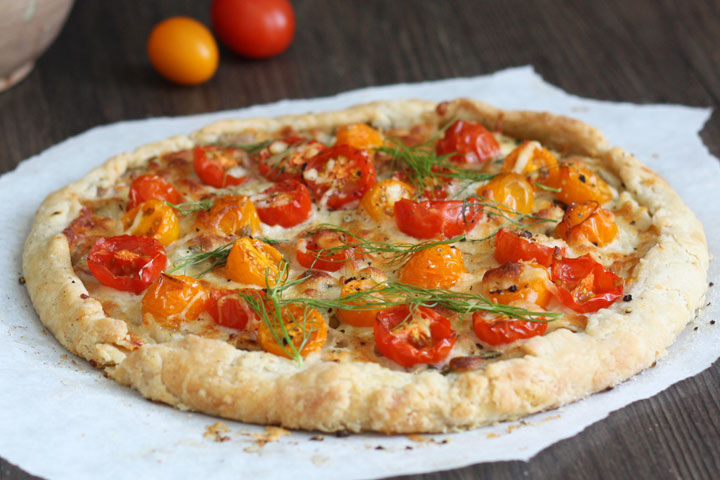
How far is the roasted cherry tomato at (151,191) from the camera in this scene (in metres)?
5.65

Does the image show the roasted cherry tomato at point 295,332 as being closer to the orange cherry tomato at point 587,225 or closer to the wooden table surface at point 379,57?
the orange cherry tomato at point 587,225

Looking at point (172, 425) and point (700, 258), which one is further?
point (700, 258)

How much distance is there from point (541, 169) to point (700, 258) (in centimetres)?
111

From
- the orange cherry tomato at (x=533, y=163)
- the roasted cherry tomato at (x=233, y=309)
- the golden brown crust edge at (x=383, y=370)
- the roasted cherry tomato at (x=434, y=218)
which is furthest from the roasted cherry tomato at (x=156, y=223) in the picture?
the orange cherry tomato at (x=533, y=163)

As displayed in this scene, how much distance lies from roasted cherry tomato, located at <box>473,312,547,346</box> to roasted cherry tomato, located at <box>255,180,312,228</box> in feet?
4.66

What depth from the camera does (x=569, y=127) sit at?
625 cm

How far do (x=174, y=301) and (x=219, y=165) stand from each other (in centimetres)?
147

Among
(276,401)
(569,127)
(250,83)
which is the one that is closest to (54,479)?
(276,401)

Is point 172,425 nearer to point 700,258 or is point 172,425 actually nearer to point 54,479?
point 54,479

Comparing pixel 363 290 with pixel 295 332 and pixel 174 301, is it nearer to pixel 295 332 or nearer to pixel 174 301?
pixel 295 332

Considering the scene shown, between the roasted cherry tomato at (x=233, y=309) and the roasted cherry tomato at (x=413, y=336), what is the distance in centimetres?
67

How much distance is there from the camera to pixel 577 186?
562 centimetres

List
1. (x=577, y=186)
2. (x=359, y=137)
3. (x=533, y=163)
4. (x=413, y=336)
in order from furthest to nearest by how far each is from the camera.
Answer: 1. (x=359, y=137)
2. (x=533, y=163)
3. (x=577, y=186)
4. (x=413, y=336)

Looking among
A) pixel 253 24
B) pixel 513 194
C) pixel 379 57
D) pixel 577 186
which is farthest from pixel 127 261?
pixel 379 57
